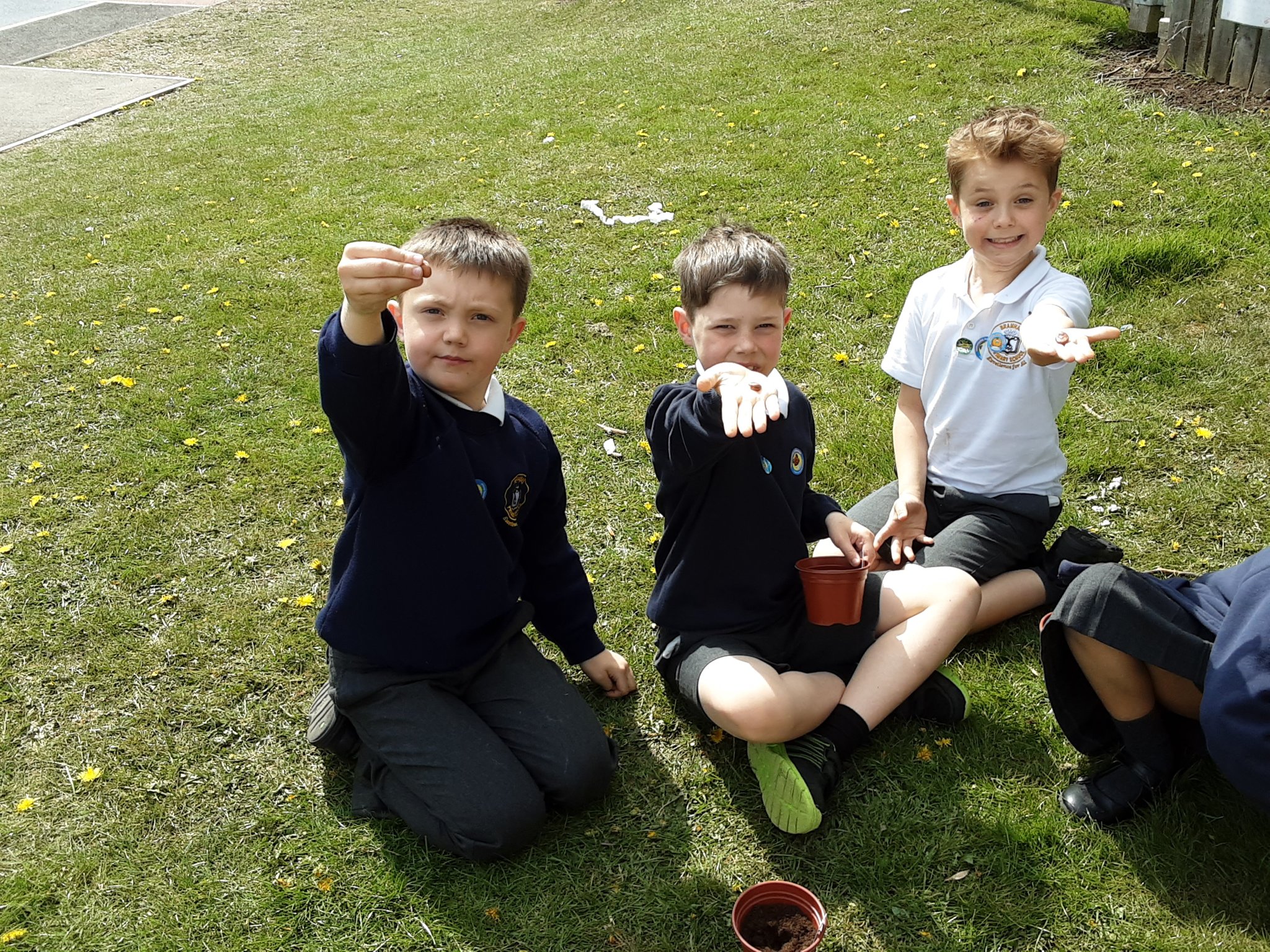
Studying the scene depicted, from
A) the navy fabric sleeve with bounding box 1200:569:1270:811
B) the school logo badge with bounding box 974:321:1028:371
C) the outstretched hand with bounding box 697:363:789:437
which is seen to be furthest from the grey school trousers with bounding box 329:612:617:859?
the school logo badge with bounding box 974:321:1028:371

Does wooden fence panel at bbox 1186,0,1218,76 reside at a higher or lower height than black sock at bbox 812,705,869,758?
higher

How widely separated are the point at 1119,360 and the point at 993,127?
72.6 inches

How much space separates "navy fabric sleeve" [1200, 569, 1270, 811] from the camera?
2234 mm

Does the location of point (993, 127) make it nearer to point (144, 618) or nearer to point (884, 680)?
point (884, 680)

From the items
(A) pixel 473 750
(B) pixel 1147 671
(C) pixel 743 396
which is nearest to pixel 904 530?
(B) pixel 1147 671

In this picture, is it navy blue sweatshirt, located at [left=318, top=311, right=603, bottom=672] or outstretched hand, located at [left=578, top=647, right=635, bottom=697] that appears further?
outstretched hand, located at [left=578, top=647, right=635, bottom=697]

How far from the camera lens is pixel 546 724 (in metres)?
2.94

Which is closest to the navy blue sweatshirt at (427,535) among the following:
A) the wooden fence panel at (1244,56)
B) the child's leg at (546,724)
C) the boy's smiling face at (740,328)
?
the child's leg at (546,724)

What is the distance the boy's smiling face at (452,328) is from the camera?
9.33 feet

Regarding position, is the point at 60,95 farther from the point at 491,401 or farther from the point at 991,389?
the point at 991,389

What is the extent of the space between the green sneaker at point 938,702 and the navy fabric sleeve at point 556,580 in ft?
3.14

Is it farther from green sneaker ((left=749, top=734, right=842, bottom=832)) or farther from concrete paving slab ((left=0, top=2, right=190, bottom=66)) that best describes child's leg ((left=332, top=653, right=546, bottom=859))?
concrete paving slab ((left=0, top=2, right=190, bottom=66))

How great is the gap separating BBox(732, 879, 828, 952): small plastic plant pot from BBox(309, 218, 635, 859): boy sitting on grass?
65 cm

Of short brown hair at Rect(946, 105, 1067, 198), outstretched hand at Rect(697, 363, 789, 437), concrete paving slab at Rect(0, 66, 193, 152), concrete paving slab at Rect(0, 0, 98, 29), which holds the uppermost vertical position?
short brown hair at Rect(946, 105, 1067, 198)
